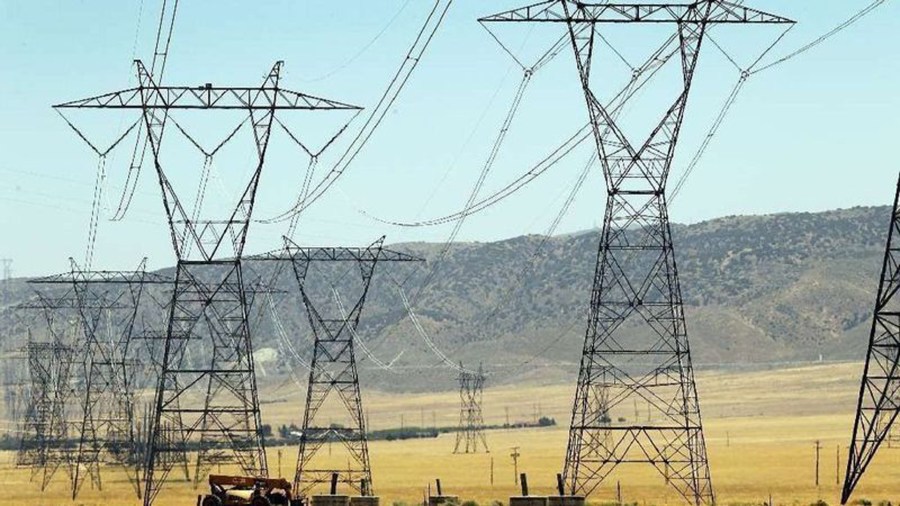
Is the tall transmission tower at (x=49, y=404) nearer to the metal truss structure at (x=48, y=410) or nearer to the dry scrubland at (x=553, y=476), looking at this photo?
the metal truss structure at (x=48, y=410)

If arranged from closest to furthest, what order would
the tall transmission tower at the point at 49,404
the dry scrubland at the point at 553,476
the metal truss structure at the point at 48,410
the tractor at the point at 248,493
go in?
Result: the tractor at the point at 248,493 < the dry scrubland at the point at 553,476 < the tall transmission tower at the point at 49,404 < the metal truss structure at the point at 48,410

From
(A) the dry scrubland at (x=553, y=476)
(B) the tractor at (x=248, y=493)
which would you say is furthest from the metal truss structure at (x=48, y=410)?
(B) the tractor at (x=248, y=493)

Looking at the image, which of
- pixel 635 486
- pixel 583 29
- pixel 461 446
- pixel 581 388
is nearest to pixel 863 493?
pixel 635 486

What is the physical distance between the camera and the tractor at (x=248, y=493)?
215ft

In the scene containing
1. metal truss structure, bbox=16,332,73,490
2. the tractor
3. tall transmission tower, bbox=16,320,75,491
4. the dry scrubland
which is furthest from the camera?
metal truss structure, bbox=16,332,73,490

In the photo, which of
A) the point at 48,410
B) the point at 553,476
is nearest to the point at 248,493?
the point at 553,476

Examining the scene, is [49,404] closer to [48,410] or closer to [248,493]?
[48,410]

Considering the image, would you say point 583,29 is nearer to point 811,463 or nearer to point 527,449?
point 811,463

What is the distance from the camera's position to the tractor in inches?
2576

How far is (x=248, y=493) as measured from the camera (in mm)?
66250

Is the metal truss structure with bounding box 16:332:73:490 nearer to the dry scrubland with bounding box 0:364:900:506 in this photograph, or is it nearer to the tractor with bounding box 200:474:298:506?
the dry scrubland with bounding box 0:364:900:506

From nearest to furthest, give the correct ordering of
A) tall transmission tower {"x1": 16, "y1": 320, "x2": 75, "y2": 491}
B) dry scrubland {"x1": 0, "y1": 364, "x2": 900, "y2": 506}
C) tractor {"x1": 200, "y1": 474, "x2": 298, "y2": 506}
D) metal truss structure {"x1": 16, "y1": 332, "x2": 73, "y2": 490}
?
tractor {"x1": 200, "y1": 474, "x2": 298, "y2": 506} < dry scrubland {"x1": 0, "y1": 364, "x2": 900, "y2": 506} < tall transmission tower {"x1": 16, "y1": 320, "x2": 75, "y2": 491} < metal truss structure {"x1": 16, "y1": 332, "x2": 73, "y2": 490}

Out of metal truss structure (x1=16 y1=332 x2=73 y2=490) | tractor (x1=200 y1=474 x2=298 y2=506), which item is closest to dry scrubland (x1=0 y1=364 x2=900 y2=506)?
metal truss structure (x1=16 y1=332 x2=73 y2=490)

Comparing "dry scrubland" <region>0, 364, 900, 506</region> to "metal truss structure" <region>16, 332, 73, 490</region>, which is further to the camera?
"metal truss structure" <region>16, 332, 73, 490</region>
